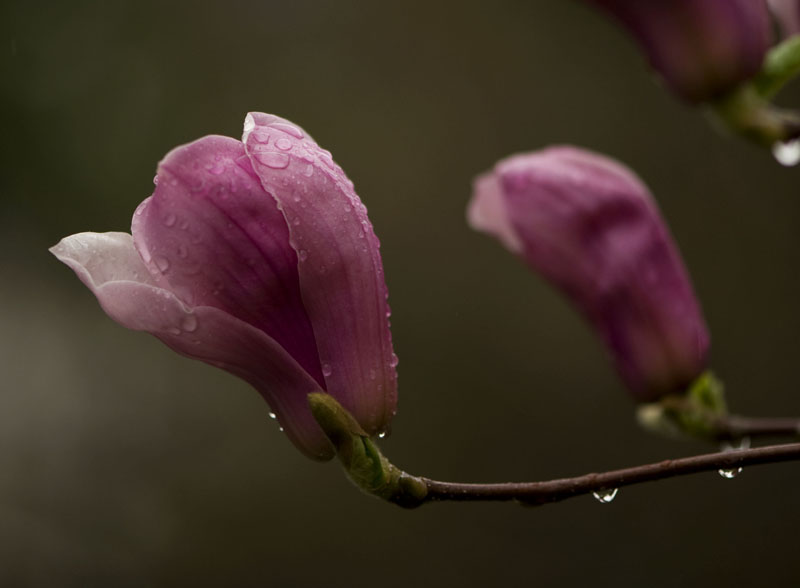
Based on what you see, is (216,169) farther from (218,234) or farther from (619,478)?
(619,478)

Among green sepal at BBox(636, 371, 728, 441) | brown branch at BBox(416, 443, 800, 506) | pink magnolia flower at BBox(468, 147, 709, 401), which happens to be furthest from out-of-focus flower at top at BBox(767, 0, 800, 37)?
brown branch at BBox(416, 443, 800, 506)

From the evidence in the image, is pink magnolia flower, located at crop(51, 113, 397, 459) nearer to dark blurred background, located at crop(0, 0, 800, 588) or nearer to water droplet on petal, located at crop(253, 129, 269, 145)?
water droplet on petal, located at crop(253, 129, 269, 145)

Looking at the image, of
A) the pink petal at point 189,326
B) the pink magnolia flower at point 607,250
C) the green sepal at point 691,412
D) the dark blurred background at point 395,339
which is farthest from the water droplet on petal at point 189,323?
the dark blurred background at point 395,339

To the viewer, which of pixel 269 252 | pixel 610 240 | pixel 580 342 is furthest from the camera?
pixel 580 342

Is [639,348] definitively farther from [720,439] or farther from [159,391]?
[159,391]

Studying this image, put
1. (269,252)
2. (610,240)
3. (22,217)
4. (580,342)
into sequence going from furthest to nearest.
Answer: (580,342), (22,217), (610,240), (269,252)

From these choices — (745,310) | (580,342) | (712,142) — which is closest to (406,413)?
(580,342)

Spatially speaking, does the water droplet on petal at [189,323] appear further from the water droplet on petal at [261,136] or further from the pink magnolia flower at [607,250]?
the pink magnolia flower at [607,250]
